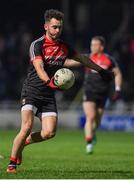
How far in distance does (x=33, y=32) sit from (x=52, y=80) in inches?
768

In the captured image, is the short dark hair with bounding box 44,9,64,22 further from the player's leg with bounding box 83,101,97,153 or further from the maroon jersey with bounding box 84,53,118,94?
the maroon jersey with bounding box 84,53,118,94

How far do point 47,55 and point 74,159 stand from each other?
3775 mm

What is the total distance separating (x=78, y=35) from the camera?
31.3m

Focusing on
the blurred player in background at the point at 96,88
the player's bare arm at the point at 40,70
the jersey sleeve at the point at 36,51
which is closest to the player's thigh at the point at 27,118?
the player's bare arm at the point at 40,70

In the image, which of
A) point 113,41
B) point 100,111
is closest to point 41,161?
point 100,111

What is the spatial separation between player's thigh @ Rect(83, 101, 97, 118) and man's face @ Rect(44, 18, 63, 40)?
6.31 m

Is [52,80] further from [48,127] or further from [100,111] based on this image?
[100,111]

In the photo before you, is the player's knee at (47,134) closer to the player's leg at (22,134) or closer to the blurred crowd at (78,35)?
the player's leg at (22,134)

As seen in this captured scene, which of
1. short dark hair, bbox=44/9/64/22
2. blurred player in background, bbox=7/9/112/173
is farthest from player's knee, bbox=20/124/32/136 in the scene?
short dark hair, bbox=44/9/64/22

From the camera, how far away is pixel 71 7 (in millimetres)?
33625

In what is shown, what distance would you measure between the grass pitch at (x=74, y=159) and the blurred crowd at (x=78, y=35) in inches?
190

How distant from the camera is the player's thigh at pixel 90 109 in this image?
19.5 metres

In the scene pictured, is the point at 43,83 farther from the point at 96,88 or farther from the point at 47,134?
the point at 96,88

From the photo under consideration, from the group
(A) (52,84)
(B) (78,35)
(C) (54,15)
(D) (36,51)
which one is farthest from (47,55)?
(B) (78,35)
